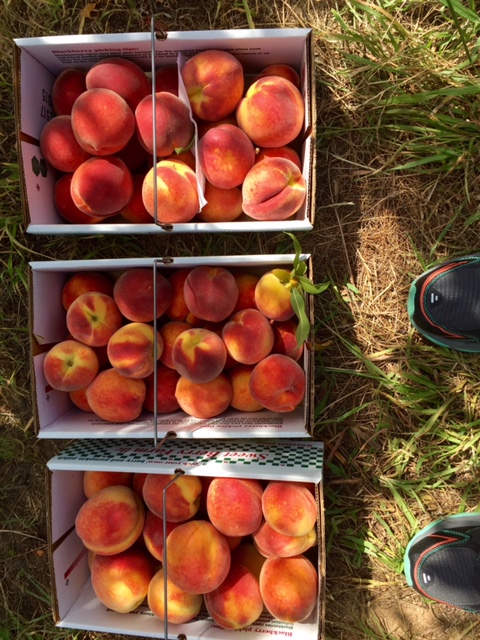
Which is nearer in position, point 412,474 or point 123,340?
point 123,340

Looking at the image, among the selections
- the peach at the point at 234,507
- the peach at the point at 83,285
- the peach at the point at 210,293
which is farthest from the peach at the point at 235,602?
the peach at the point at 83,285

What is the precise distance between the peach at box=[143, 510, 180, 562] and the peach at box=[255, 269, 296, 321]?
0.67 meters

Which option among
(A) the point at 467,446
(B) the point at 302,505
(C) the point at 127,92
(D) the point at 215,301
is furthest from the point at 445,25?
(B) the point at 302,505

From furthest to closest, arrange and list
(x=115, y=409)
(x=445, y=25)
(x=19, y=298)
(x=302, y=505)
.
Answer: (x=19, y=298), (x=445, y=25), (x=115, y=409), (x=302, y=505)

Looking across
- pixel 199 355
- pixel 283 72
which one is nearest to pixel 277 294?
pixel 199 355

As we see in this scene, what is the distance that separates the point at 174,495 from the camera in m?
1.42

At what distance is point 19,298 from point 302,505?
120 centimetres

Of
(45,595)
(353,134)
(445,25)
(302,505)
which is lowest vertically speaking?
(45,595)

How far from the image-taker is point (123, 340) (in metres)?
1.44

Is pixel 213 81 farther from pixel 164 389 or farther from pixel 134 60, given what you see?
pixel 164 389

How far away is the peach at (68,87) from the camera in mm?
1504

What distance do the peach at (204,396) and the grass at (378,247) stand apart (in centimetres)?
40

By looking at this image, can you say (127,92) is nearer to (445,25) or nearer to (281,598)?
(445,25)

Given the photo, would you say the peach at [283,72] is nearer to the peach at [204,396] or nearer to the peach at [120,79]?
the peach at [120,79]
